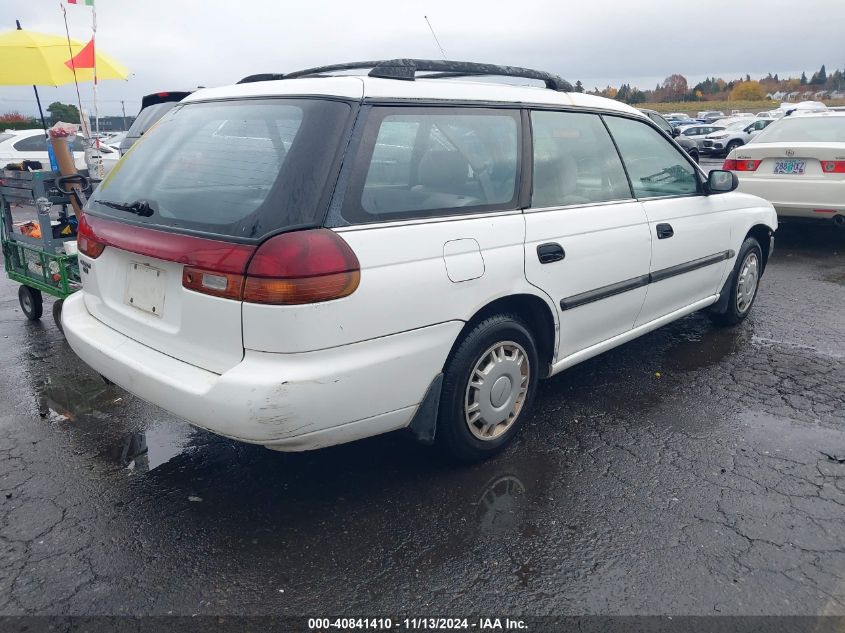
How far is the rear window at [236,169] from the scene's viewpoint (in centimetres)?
258

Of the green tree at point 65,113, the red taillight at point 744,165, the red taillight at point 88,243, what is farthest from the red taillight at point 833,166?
the green tree at point 65,113

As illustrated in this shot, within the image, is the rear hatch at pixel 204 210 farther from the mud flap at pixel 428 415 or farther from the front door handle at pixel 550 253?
the front door handle at pixel 550 253

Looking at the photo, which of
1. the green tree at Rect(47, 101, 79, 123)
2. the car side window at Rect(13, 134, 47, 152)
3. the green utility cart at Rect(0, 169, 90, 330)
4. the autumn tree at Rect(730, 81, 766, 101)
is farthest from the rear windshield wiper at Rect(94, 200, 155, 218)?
the autumn tree at Rect(730, 81, 766, 101)

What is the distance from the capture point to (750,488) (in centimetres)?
316

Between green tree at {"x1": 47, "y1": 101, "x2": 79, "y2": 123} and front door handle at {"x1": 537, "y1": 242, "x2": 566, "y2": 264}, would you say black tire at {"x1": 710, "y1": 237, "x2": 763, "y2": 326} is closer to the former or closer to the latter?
front door handle at {"x1": 537, "y1": 242, "x2": 566, "y2": 264}

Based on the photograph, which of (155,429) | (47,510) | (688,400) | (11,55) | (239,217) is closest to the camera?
(239,217)

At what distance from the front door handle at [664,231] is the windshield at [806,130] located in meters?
5.28

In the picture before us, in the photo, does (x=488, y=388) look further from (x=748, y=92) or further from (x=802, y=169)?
(x=748, y=92)

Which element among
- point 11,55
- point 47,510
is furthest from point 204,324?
point 11,55

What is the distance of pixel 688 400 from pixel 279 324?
2760 mm

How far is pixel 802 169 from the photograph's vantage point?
25.8 feet

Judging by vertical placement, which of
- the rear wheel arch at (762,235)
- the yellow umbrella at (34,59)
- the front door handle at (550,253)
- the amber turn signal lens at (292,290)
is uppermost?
the yellow umbrella at (34,59)

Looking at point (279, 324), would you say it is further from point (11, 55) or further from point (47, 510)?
point (11, 55)

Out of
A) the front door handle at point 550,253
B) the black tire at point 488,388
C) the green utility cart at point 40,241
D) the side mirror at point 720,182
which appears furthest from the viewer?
the green utility cart at point 40,241
